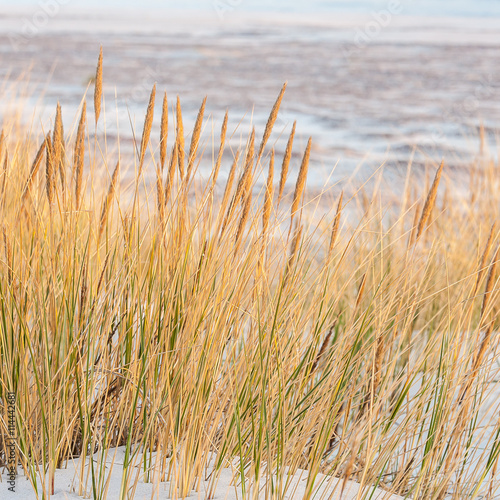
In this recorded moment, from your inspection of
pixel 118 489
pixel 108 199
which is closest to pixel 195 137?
pixel 108 199

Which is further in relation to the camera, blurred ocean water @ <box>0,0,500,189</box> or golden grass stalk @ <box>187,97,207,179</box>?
blurred ocean water @ <box>0,0,500,189</box>

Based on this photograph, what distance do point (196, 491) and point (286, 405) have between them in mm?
271

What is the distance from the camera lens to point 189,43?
27.0m

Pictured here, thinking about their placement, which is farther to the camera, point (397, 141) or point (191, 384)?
point (397, 141)

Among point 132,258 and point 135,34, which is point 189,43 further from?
point 132,258

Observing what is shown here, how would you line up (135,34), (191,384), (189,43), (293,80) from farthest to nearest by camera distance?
(135,34), (189,43), (293,80), (191,384)

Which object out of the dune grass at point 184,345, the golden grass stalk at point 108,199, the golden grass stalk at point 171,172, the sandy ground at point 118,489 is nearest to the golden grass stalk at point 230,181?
the dune grass at point 184,345

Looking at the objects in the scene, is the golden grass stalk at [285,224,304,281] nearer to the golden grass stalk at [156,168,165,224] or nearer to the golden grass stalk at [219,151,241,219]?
the golden grass stalk at [219,151,241,219]

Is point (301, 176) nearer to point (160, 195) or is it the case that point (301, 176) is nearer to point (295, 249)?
point (295, 249)

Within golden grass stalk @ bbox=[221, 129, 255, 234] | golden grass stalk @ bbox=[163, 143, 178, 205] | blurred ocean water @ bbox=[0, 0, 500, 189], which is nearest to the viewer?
golden grass stalk @ bbox=[221, 129, 255, 234]

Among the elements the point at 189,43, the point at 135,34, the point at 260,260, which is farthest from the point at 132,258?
the point at 135,34

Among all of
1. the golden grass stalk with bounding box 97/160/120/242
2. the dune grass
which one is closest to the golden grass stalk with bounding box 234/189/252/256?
the dune grass

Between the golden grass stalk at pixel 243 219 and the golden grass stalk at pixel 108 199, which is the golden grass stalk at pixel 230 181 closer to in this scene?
the golden grass stalk at pixel 243 219

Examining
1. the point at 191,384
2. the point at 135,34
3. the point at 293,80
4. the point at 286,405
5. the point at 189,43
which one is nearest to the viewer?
the point at 191,384
